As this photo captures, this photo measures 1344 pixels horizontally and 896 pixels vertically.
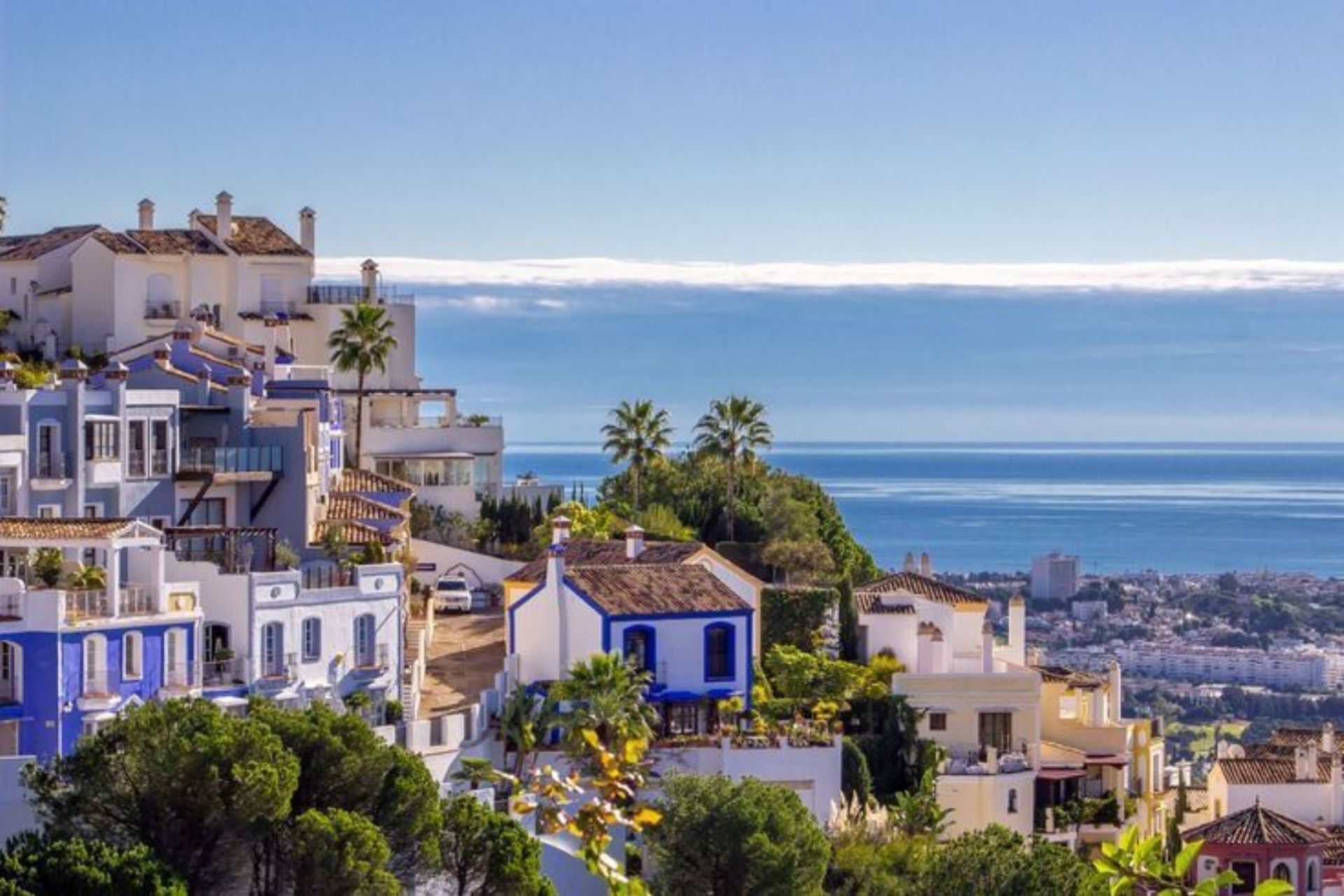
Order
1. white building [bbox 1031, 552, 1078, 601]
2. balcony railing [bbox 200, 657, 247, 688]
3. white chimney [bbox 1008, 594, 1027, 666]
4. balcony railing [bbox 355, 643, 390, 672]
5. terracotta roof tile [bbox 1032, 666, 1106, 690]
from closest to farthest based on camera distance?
1. balcony railing [bbox 200, 657, 247, 688]
2. balcony railing [bbox 355, 643, 390, 672]
3. terracotta roof tile [bbox 1032, 666, 1106, 690]
4. white chimney [bbox 1008, 594, 1027, 666]
5. white building [bbox 1031, 552, 1078, 601]

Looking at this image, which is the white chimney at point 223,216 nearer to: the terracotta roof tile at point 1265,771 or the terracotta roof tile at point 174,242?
the terracotta roof tile at point 174,242

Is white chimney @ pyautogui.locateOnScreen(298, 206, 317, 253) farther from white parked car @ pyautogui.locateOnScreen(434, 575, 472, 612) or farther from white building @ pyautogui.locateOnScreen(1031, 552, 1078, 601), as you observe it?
white building @ pyautogui.locateOnScreen(1031, 552, 1078, 601)

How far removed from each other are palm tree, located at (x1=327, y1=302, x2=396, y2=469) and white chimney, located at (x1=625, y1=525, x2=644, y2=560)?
15487mm

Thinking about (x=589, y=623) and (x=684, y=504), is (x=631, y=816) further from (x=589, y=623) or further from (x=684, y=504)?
(x=684, y=504)

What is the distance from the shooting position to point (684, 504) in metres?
73.7

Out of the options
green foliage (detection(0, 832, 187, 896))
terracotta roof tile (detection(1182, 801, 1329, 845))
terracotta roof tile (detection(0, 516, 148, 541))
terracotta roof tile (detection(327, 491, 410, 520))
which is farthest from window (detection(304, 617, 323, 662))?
terracotta roof tile (detection(1182, 801, 1329, 845))

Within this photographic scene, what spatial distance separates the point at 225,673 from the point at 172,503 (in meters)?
7.34

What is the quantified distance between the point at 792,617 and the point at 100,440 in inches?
612

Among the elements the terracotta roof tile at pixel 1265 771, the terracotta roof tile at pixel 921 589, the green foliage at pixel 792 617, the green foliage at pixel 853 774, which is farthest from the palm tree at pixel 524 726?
the terracotta roof tile at pixel 1265 771

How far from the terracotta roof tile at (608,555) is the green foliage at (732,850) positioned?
9.43m

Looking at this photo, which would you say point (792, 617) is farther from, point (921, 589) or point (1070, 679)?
point (1070, 679)

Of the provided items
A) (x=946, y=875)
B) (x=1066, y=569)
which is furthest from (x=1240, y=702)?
(x=946, y=875)

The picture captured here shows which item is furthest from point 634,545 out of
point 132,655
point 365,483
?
point 132,655

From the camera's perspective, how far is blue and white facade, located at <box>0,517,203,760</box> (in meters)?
46.6
